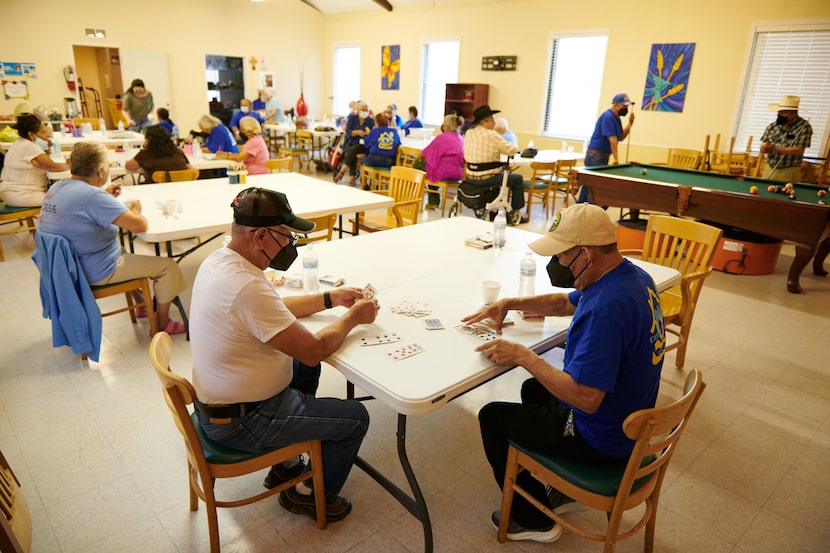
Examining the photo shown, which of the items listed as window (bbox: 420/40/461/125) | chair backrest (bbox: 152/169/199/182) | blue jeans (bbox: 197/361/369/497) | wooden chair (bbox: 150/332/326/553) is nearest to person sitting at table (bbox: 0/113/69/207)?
chair backrest (bbox: 152/169/199/182)

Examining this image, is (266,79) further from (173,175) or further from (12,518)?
(12,518)

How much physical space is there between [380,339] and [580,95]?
27.5ft

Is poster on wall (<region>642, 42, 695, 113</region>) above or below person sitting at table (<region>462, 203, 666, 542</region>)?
above

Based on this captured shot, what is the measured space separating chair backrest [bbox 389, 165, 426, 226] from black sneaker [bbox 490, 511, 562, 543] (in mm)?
2693

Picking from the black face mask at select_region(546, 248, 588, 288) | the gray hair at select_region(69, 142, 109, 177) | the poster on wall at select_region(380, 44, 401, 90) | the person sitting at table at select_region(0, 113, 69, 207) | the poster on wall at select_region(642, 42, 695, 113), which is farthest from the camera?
the poster on wall at select_region(380, 44, 401, 90)

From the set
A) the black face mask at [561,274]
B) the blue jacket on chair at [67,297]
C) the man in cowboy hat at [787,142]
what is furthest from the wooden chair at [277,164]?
the man in cowboy hat at [787,142]

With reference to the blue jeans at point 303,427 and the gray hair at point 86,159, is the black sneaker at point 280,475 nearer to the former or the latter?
the blue jeans at point 303,427

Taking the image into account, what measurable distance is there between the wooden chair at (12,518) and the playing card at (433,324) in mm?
1363

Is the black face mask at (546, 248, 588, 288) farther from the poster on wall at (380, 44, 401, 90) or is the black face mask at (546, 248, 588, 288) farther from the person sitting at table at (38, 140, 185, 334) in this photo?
the poster on wall at (380, 44, 401, 90)

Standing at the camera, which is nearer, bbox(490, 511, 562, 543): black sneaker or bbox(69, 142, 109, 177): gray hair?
bbox(490, 511, 562, 543): black sneaker

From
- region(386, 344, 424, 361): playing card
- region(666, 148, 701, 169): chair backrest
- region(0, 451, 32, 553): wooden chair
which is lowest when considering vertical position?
region(0, 451, 32, 553): wooden chair

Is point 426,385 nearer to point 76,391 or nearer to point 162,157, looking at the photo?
point 76,391

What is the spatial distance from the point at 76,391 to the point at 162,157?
2.82 m

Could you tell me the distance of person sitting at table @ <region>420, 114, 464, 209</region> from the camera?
6500mm
